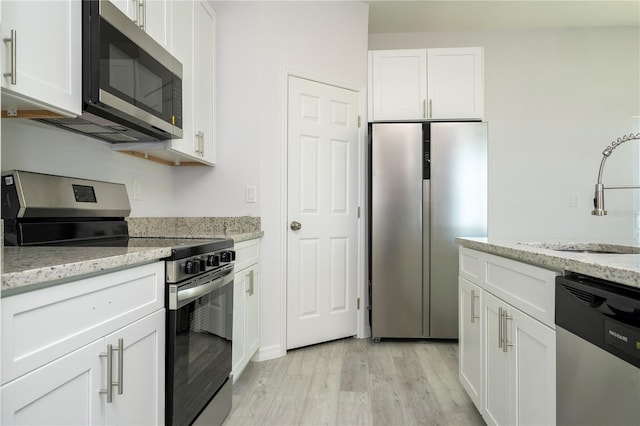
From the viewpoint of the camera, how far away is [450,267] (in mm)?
2986

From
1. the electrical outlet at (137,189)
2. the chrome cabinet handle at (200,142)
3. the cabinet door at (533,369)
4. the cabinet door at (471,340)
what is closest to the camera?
the cabinet door at (533,369)

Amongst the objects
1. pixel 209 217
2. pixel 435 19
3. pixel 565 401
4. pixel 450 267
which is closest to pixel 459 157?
pixel 450 267

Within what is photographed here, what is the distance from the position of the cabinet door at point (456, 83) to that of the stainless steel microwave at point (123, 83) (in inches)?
77.3

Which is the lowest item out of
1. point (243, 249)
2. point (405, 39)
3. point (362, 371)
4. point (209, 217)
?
point (362, 371)

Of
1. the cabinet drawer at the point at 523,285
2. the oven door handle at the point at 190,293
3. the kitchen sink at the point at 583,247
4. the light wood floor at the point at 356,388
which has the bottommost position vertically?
the light wood floor at the point at 356,388

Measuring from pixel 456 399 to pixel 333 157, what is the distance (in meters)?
1.85

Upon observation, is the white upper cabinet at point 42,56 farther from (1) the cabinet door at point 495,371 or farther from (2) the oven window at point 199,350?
(1) the cabinet door at point 495,371

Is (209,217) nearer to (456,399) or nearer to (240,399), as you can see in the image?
(240,399)

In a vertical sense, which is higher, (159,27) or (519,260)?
(159,27)

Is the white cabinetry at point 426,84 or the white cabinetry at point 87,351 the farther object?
the white cabinetry at point 426,84

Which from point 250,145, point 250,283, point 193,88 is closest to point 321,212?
point 250,145

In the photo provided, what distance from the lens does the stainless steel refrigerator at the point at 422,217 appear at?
298 cm

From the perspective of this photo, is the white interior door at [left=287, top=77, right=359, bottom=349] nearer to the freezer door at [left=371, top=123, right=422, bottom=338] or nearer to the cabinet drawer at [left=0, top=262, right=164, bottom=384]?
the freezer door at [left=371, top=123, right=422, bottom=338]

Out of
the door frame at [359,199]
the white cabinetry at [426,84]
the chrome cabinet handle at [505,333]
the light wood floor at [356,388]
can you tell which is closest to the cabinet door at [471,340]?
the light wood floor at [356,388]
